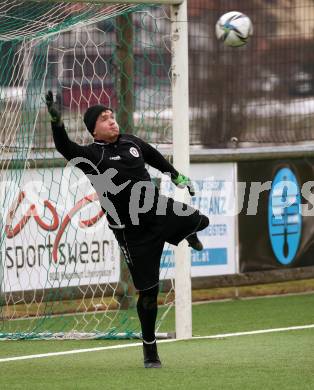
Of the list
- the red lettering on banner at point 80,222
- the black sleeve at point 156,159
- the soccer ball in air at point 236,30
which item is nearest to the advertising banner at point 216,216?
the red lettering on banner at point 80,222

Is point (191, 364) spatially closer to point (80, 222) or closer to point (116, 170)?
point (116, 170)

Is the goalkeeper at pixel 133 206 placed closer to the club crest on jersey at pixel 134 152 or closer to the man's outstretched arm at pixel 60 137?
the club crest on jersey at pixel 134 152

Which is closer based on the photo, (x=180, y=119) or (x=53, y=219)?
(x=180, y=119)

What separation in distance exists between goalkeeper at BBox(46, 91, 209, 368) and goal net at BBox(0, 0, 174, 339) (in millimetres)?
2905

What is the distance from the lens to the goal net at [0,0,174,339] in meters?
11.8

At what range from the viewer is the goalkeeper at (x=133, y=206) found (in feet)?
27.9

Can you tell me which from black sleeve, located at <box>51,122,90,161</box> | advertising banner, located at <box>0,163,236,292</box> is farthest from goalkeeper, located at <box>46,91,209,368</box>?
advertising banner, located at <box>0,163,236,292</box>

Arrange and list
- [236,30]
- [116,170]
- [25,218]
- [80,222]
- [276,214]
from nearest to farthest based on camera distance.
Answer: [116,170]
[236,30]
[25,218]
[80,222]
[276,214]

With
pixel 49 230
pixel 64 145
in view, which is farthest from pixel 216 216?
pixel 64 145

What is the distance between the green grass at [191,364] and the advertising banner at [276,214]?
2.37 m

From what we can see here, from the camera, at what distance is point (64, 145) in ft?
26.9

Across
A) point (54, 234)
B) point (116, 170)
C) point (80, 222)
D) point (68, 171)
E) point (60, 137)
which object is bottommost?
point (54, 234)

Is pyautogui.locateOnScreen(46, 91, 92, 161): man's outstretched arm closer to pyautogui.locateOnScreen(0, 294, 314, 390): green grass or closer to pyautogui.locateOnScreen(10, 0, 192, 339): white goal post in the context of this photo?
pyautogui.locateOnScreen(0, 294, 314, 390): green grass

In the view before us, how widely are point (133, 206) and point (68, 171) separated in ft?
13.4
